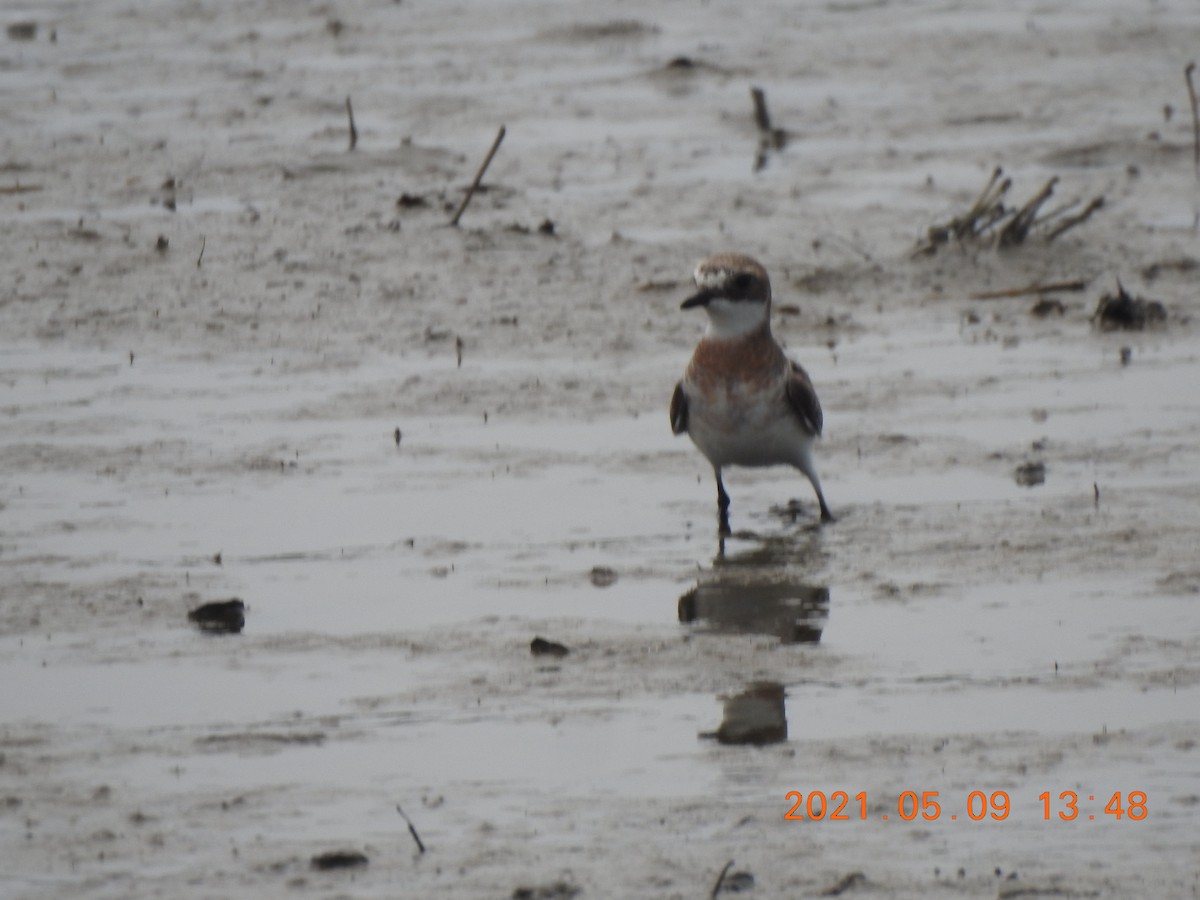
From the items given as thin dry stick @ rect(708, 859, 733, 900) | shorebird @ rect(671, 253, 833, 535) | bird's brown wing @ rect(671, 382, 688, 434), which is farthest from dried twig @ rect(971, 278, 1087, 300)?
thin dry stick @ rect(708, 859, 733, 900)

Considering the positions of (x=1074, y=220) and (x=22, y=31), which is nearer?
(x=1074, y=220)

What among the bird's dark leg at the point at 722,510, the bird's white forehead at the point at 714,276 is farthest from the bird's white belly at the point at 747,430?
the bird's white forehead at the point at 714,276

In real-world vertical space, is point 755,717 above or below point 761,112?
below

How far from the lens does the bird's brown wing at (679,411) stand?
870 centimetres

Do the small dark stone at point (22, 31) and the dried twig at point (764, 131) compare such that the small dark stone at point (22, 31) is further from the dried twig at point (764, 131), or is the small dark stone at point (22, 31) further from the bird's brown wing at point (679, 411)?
the bird's brown wing at point (679, 411)

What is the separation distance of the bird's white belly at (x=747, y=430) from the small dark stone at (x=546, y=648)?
1.82m

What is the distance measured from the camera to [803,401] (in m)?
A: 8.59

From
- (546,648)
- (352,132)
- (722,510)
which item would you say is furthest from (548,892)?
(352,132)

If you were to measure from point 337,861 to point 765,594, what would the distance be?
8.75 feet

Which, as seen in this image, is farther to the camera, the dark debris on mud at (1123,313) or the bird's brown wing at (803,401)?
the dark debris on mud at (1123,313)

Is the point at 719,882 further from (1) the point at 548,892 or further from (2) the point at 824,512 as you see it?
(2) the point at 824,512

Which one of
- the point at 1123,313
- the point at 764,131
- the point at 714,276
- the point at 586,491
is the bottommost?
the point at 586,491

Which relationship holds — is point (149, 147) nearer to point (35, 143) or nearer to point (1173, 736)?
point (35, 143)

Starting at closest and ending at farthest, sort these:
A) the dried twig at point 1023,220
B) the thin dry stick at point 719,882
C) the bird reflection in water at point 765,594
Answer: the thin dry stick at point 719,882 < the bird reflection in water at point 765,594 < the dried twig at point 1023,220
